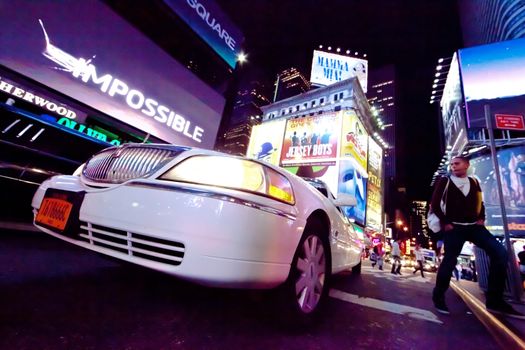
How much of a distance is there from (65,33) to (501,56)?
20170 millimetres

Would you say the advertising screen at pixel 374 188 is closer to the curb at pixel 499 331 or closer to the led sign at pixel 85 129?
the curb at pixel 499 331

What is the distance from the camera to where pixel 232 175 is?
141 cm

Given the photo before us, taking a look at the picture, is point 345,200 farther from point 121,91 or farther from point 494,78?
point 494,78

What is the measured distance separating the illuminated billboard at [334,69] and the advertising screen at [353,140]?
10.3 meters

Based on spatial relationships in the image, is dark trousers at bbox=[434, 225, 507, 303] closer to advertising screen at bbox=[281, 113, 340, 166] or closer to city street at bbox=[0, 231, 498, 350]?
city street at bbox=[0, 231, 498, 350]

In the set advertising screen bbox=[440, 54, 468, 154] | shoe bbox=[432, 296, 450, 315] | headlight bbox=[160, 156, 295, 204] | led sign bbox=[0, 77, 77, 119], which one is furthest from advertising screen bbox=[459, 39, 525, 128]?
led sign bbox=[0, 77, 77, 119]

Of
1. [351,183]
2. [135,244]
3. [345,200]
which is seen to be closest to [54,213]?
[135,244]

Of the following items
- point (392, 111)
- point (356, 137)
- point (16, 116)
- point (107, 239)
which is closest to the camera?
point (107, 239)

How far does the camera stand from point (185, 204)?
1.18 meters

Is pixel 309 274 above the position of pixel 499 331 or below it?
above

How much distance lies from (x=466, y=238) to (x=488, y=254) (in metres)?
0.28

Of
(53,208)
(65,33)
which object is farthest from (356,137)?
(53,208)

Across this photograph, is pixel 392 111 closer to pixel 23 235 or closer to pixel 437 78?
pixel 437 78

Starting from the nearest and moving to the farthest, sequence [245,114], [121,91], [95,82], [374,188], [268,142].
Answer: [95,82], [121,91], [268,142], [374,188], [245,114]
